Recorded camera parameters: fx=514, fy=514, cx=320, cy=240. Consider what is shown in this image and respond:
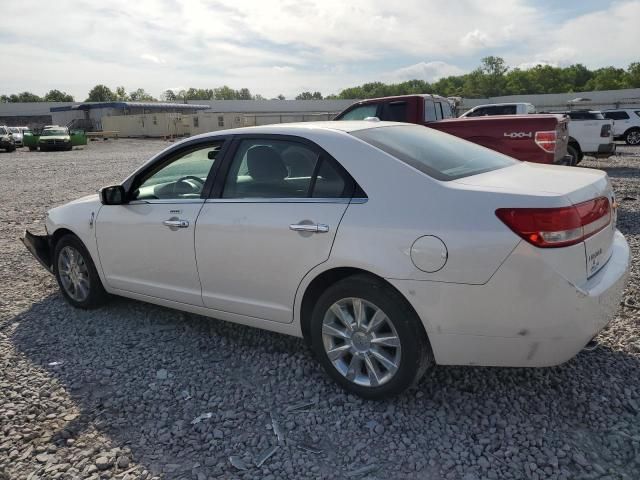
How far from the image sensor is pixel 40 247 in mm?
5309

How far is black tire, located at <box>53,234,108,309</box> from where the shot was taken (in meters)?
4.64

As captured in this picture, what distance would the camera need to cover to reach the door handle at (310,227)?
120 inches

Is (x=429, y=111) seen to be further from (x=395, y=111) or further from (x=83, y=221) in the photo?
(x=83, y=221)

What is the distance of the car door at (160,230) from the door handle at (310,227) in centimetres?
92

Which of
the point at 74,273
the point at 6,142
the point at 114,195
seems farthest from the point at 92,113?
the point at 114,195

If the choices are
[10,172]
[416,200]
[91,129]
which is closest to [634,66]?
[91,129]

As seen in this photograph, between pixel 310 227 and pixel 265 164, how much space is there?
29.5 inches

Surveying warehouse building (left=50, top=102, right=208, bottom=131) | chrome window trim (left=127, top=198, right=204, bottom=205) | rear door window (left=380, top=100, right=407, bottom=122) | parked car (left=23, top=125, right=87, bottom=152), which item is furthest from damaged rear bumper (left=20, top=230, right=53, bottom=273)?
warehouse building (left=50, top=102, right=208, bottom=131)

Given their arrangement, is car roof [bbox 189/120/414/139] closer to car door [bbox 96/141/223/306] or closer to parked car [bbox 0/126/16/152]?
car door [bbox 96/141/223/306]

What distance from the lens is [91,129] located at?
65750 millimetres

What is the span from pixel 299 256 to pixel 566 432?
176 cm

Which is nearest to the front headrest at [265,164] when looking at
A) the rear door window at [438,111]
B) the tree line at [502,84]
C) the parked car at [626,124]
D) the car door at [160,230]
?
the car door at [160,230]

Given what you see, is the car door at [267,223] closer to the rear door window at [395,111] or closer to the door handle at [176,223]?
the door handle at [176,223]

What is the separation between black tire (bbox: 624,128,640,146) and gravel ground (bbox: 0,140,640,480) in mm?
23318
